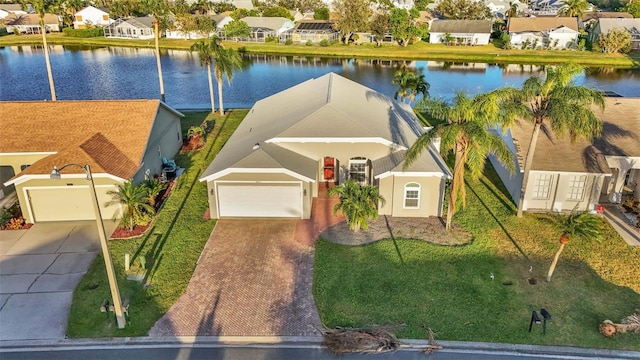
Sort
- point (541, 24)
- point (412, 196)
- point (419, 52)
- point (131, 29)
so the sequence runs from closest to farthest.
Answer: point (412, 196), point (419, 52), point (541, 24), point (131, 29)

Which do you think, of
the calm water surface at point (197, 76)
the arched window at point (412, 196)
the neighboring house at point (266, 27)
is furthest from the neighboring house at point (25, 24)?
the arched window at point (412, 196)

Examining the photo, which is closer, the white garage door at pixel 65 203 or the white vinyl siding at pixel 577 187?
the white garage door at pixel 65 203

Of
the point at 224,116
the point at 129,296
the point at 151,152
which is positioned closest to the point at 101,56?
the point at 224,116

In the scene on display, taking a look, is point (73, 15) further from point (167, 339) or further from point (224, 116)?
point (167, 339)

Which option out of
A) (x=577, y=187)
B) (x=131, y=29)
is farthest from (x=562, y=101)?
(x=131, y=29)

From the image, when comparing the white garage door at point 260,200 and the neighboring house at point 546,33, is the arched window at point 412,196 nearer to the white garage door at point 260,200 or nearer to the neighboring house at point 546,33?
the white garage door at point 260,200

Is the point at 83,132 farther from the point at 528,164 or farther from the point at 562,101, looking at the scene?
the point at 562,101
